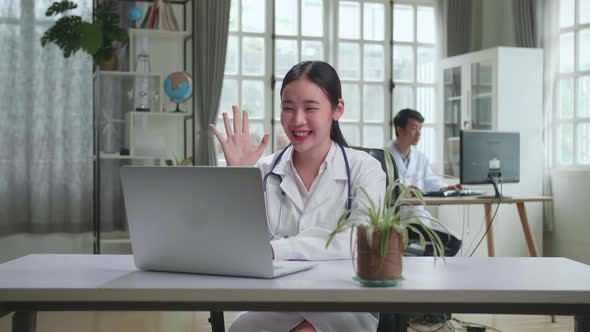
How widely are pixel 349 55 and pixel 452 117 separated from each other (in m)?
1.16

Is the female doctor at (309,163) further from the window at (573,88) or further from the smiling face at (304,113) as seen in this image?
the window at (573,88)

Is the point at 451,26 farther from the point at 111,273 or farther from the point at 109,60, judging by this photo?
the point at 111,273

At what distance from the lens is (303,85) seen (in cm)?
196

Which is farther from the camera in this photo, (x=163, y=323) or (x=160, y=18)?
(x=160, y=18)

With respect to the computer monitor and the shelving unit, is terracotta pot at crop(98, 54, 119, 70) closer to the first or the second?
the shelving unit

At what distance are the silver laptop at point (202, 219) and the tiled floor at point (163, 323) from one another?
2288 millimetres

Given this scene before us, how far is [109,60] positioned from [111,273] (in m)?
3.96

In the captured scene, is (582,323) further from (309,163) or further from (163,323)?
(163,323)

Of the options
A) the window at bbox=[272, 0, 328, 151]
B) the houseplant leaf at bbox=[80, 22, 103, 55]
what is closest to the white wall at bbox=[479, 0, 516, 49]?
the window at bbox=[272, 0, 328, 151]

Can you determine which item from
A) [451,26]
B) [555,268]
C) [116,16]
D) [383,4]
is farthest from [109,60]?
[555,268]

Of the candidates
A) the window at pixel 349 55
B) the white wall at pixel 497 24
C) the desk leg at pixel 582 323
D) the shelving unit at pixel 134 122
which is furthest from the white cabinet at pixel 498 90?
the desk leg at pixel 582 323

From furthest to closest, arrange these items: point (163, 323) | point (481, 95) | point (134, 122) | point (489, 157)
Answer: point (481, 95), point (134, 122), point (489, 157), point (163, 323)

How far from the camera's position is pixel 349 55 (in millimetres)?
6672

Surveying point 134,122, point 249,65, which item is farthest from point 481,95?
point 134,122
